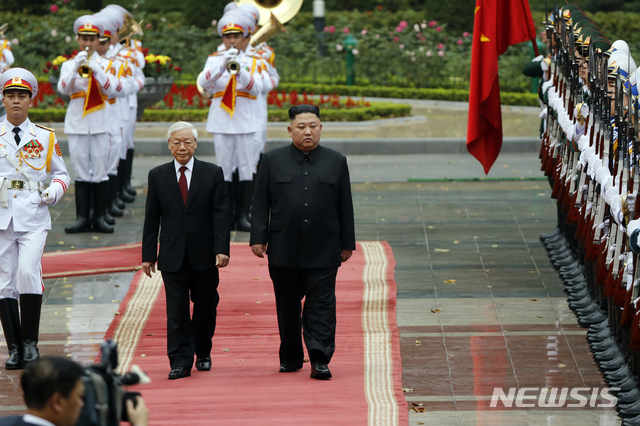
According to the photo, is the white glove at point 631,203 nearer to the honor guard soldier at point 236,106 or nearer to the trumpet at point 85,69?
the honor guard soldier at point 236,106

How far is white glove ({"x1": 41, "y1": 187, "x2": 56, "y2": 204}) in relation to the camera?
834 centimetres

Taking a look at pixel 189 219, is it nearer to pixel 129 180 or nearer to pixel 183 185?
pixel 183 185

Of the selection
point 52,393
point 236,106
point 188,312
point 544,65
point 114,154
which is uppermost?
point 52,393

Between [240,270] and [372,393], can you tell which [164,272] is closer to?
[372,393]

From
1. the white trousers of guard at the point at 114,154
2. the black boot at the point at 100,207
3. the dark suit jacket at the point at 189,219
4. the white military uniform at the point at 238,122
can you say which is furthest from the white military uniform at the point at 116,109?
the dark suit jacket at the point at 189,219

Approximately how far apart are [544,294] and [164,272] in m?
3.67

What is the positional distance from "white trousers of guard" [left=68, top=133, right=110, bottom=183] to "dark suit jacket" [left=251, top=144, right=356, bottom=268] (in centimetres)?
559

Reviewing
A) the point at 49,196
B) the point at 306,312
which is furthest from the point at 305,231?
the point at 49,196

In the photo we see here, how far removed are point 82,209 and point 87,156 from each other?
1.87ft

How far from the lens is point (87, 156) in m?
13.3

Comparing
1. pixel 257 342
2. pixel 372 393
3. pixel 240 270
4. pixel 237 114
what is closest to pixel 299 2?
pixel 237 114

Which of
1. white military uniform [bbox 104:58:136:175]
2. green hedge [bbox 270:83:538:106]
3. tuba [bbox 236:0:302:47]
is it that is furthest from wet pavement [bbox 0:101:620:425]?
green hedge [bbox 270:83:538:106]

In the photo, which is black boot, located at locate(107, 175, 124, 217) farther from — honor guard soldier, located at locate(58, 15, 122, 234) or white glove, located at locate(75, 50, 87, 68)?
white glove, located at locate(75, 50, 87, 68)

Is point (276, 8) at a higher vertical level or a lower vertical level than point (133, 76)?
higher
